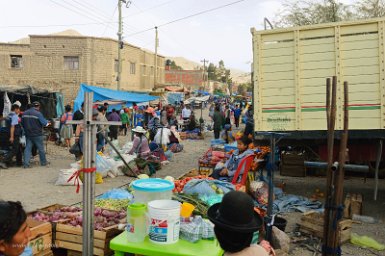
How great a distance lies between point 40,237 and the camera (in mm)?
4273

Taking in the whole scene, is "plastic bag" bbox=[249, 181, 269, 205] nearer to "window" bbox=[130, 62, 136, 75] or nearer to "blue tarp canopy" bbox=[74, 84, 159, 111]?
"blue tarp canopy" bbox=[74, 84, 159, 111]

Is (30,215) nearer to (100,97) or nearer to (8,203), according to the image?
(8,203)

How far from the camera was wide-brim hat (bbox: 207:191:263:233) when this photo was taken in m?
2.19

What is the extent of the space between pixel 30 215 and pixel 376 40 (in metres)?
6.14

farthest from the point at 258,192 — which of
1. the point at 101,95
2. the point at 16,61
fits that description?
the point at 16,61

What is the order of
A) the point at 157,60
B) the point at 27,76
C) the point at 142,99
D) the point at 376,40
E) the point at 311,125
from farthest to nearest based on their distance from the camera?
the point at 157,60 < the point at 27,76 < the point at 142,99 < the point at 311,125 < the point at 376,40

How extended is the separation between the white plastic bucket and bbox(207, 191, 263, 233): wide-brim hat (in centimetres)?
93

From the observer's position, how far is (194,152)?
15.4 m

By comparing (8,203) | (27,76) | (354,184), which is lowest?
(354,184)

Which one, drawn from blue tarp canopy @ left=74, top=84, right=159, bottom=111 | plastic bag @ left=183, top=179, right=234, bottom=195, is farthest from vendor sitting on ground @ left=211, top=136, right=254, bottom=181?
blue tarp canopy @ left=74, top=84, right=159, bottom=111

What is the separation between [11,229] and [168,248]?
4.34 ft

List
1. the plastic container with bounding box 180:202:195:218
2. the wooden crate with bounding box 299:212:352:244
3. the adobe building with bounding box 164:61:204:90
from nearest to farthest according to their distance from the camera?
the plastic container with bounding box 180:202:195:218 → the wooden crate with bounding box 299:212:352:244 → the adobe building with bounding box 164:61:204:90

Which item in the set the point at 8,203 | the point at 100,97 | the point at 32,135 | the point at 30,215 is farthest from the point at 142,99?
the point at 8,203

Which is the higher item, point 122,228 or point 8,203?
point 8,203
